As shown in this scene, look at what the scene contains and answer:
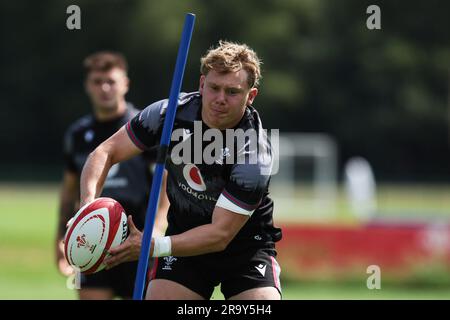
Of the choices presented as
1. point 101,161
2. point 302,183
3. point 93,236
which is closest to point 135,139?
point 101,161

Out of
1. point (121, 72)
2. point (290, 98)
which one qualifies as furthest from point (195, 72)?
point (121, 72)

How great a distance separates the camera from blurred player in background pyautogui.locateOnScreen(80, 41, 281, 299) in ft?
18.5

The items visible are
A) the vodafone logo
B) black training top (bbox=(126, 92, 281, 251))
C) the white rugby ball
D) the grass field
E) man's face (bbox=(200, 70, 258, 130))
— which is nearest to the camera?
the white rugby ball

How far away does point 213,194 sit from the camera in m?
5.88

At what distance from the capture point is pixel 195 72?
154 ft

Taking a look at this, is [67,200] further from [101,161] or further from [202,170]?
[202,170]

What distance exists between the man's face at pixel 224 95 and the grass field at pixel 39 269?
447 centimetres

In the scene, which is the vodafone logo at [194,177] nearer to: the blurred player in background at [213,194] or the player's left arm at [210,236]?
the blurred player in background at [213,194]

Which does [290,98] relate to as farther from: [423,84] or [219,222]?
[219,222]

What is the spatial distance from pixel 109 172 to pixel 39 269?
32.5 feet

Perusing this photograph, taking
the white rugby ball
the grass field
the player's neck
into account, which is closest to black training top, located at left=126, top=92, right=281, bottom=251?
the white rugby ball

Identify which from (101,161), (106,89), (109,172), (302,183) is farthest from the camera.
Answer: (302,183)

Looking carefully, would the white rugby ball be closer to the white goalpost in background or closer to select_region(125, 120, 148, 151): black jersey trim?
select_region(125, 120, 148, 151): black jersey trim

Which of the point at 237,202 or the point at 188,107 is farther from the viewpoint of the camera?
the point at 188,107
